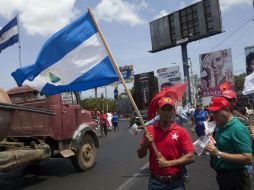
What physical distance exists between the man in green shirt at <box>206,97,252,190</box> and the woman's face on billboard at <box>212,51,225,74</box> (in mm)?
40613

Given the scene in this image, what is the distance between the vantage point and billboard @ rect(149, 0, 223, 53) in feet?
187

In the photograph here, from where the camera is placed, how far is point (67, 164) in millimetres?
13336

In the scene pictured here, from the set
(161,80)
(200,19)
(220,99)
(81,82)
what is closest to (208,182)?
(81,82)

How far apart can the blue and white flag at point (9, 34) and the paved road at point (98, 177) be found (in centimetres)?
953

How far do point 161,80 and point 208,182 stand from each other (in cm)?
4276

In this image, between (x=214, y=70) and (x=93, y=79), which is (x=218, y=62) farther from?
(x=93, y=79)

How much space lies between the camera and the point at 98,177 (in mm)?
10672

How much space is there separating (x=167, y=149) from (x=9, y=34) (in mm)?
18735

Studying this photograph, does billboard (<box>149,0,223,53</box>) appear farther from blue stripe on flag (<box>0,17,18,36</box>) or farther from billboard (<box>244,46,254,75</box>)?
blue stripe on flag (<box>0,17,18,36</box>)

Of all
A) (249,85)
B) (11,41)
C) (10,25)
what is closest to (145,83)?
(10,25)

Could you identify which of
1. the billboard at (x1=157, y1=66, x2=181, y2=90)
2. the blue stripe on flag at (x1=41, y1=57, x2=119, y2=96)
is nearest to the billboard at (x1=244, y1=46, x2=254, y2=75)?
the billboard at (x1=157, y1=66, x2=181, y2=90)

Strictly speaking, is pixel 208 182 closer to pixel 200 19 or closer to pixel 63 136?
pixel 63 136

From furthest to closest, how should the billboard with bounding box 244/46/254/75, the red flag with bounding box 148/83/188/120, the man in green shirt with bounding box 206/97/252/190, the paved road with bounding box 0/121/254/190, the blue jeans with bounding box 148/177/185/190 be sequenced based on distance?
the billboard with bounding box 244/46/254/75
the paved road with bounding box 0/121/254/190
the red flag with bounding box 148/83/188/120
the blue jeans with bounding box 148/177/185/190
the man in green shirt with bounding box 206/97/252/190

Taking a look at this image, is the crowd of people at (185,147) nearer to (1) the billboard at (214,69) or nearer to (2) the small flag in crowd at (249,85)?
(2) the small flag in crowd at (249,85)
